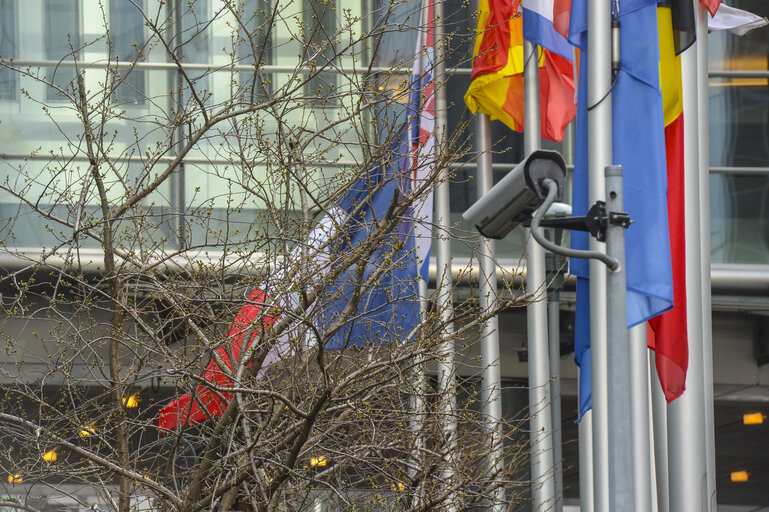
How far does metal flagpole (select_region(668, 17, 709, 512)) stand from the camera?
34.1 ft

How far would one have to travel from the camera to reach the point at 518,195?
6.10 m

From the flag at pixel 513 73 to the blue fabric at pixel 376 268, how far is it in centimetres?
124

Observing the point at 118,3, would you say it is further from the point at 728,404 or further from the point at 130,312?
the point at 728,404

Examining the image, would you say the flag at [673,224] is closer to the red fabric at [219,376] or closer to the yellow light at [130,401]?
the red fabric at [219,376]

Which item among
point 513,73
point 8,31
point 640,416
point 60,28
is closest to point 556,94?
point 513,73

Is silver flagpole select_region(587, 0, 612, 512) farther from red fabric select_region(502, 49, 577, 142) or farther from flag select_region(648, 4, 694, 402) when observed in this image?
red fabric select_region(502, 49, 577, 142)

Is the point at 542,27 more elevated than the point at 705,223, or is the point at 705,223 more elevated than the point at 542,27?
the point at 542,27

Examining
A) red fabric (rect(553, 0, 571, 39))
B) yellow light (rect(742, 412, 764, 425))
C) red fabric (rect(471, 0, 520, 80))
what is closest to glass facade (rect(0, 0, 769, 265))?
red fabric (rect(471, 0, 520, 80))

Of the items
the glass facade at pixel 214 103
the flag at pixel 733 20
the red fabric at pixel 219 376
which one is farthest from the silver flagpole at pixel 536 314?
the red fabric at pixel 219 376

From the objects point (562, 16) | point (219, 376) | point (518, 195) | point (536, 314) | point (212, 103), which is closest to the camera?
point (518, 195)

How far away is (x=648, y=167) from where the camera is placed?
Result: 9742 millimetres

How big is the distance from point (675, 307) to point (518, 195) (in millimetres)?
4500

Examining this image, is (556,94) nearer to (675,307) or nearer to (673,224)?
(673,224)

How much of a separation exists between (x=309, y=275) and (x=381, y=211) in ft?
13.3
